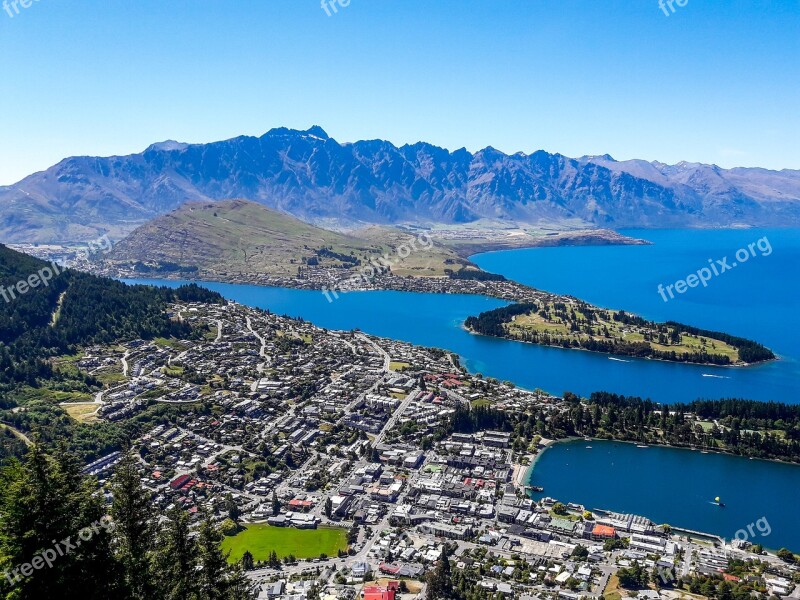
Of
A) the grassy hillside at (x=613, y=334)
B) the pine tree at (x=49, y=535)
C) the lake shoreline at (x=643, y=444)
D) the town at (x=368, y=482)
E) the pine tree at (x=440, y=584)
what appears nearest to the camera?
the pine tree at (x=49, y=535)

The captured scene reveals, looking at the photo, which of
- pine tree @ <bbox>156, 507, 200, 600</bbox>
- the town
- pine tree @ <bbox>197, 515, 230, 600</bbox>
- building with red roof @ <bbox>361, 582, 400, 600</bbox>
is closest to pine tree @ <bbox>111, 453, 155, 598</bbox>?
pine tree @ <bbox>156, 507, 200, 600</bbox>

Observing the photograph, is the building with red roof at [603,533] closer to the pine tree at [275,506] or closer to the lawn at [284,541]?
the lawn at [284,541]

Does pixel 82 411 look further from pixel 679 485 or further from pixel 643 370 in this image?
pixel 643 370

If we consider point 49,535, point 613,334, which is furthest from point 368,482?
point 613,334

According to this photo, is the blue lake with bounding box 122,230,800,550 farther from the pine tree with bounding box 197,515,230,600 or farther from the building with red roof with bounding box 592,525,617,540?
the pine tree with bounding box 197,515,230,600

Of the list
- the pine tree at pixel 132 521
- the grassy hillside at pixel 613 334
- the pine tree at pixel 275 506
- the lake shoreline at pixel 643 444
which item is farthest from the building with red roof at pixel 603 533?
the grassy hillside at pixel 613 334

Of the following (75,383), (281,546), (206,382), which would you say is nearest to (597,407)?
(281,546)
